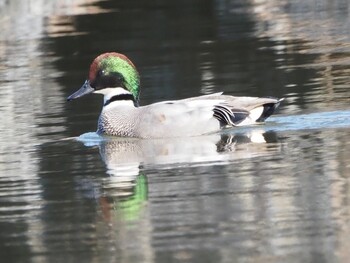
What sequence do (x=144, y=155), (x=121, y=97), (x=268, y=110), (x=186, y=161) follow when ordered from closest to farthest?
1. (x=186, y=161)
2. (x=144, y=155)
3. (x=268, y=110)
4. (x=121, y=97)

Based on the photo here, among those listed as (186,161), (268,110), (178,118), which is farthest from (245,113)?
(186,161)

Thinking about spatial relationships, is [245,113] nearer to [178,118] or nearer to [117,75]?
[178,118]

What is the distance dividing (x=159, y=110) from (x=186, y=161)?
5.90ft

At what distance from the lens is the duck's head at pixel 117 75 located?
15.6m

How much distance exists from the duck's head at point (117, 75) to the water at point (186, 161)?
0.58 meters

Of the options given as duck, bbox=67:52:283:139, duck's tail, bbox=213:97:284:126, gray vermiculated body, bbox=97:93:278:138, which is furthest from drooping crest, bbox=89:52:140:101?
duck's tail, bbox=213:97:284:126

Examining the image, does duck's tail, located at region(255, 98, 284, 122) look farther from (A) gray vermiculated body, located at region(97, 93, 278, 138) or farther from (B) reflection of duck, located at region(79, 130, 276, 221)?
(B) reflection of duck, located at region(79, 130, 276, 221)

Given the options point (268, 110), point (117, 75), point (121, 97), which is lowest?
point (268, 110)

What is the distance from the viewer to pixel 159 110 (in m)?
14.7

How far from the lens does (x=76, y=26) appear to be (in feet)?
97.1

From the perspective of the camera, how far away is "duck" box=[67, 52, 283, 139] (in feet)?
48.1

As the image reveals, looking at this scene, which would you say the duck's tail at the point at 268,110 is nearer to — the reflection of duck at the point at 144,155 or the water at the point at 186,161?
the water at the point at 186,161

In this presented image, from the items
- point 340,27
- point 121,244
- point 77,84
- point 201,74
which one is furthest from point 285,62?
point 121,244

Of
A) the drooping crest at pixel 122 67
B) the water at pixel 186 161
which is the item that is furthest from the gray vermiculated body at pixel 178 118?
the drooping crest at pixel 122 67
